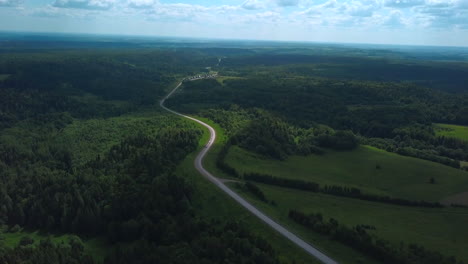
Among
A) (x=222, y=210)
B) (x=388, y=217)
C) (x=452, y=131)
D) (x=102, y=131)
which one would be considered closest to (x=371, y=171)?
(x=388, y=217)

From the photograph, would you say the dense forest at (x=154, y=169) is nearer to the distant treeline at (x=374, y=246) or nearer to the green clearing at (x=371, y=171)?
the distant treeline at (x=374, y=246)

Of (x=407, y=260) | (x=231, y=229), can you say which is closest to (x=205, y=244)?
A: (x=231, y=229)

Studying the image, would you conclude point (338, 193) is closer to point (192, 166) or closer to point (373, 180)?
point (373, 180)

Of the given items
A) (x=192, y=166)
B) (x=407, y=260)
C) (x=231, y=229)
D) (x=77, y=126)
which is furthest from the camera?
(x=77, y=126)

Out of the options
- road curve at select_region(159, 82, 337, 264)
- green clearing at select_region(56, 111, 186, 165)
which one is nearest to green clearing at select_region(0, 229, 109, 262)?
road curve at select_region(159, 82, 337, 264)

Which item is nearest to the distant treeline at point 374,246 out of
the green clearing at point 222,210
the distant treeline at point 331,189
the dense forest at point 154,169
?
the dense forest at point 154,169

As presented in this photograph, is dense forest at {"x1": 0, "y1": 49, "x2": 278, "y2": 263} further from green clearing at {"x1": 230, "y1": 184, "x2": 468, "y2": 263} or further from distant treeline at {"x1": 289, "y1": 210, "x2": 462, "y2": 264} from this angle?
green clearing at {"x1": 230, "y1": 184, "x2": 468, "y2": 263}

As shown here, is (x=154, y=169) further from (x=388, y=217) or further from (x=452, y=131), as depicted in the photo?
(x=452, y=131)
